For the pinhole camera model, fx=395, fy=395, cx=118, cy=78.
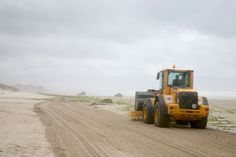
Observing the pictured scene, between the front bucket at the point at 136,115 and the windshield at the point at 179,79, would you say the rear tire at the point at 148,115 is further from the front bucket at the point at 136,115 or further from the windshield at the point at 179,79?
the front bucket at the point at 136,115

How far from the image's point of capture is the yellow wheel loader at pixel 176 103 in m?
18.0

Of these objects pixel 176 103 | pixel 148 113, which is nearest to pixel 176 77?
pixel 176 103

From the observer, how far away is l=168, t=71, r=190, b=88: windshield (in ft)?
64.1

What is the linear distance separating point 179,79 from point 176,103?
1847mm

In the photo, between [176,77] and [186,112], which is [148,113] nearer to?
[176,77]

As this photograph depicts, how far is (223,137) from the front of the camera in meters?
14.7

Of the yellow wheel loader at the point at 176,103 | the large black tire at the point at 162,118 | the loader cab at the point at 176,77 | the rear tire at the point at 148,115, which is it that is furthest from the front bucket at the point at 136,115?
the large black tire at the point at 162,118

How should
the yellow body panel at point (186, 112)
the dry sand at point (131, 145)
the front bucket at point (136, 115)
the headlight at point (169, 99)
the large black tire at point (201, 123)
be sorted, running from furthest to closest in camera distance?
the front bucket at point (136, 115) → the large black tire at point (201, 123) → the headlight at point (169, 99) → the yellow body panel at point (186, 112) → the dry sand at point (131, 145)

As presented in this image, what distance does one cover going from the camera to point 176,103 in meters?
18.2

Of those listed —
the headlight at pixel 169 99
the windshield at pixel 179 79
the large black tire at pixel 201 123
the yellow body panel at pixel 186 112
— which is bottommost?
the large black tire at pixel 201 123

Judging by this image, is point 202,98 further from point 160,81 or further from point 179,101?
point 160,81

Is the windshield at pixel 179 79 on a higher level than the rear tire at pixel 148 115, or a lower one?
higher

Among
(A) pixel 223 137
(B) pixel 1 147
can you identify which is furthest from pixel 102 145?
(A) pixel 223 137

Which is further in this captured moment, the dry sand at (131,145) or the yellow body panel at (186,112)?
the yellow body panel at (186,112)
